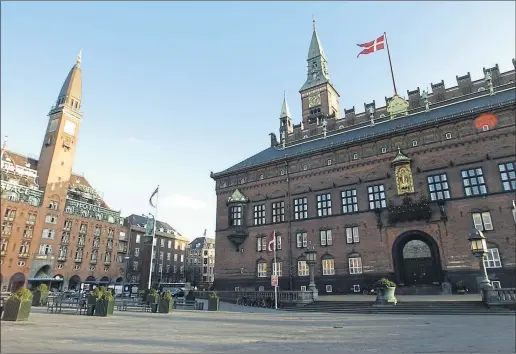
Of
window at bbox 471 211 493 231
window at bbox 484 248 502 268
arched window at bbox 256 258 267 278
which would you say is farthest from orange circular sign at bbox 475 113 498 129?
arched window at bbox 256 258 267 278

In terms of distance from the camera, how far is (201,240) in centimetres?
10631

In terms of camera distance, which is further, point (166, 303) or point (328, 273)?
point (328, 273)

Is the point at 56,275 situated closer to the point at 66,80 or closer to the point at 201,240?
the point at 66,80

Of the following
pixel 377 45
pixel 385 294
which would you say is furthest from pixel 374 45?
pixel 385 294

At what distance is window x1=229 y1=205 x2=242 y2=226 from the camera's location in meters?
44.4

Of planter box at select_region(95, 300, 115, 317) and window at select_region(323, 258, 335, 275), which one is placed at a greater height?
window at select_region(323, 258, 335, 275)

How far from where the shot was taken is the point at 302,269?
3850 centimetres

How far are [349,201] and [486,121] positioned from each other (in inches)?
602

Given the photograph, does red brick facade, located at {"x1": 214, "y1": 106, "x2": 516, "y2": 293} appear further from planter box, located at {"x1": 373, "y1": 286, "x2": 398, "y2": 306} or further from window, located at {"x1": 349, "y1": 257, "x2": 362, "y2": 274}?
planter box, located at {"x1": 373, "y1": 286, "x2": 398, "y2": 306}

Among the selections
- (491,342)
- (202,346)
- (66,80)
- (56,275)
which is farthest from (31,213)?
(491,342)

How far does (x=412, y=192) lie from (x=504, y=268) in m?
9.90

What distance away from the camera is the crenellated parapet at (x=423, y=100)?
1416 inches

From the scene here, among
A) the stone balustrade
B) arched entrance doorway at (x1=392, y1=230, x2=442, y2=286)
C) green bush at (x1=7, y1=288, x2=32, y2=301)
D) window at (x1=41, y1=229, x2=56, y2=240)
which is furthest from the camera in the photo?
window at (x1=41, y1=229, x2=56, y2=240)

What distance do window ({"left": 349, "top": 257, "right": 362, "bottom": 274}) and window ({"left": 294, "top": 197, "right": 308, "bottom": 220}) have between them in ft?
25.2
